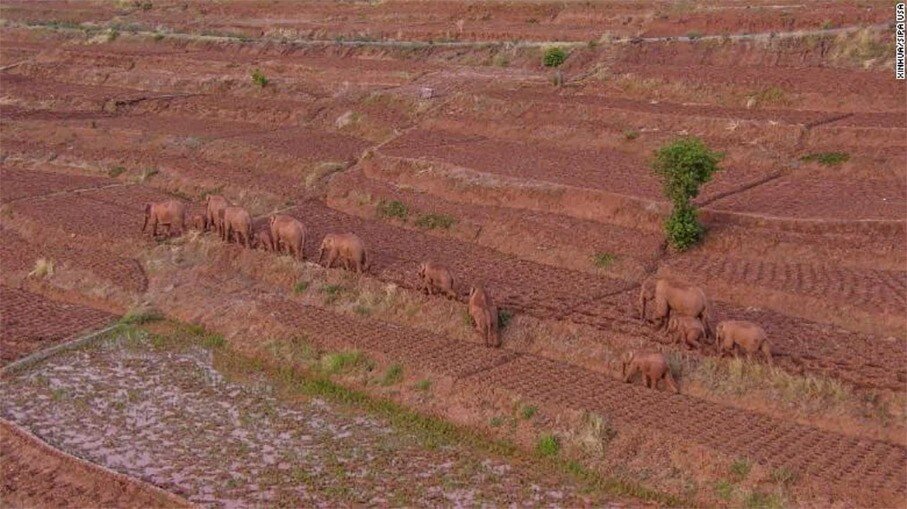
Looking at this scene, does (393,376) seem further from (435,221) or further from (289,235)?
(435,221)

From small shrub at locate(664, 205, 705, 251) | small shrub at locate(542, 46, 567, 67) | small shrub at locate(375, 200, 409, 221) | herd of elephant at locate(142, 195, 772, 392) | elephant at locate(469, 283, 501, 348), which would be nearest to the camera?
herd of elephant at locate(142, 195, 772, 392)

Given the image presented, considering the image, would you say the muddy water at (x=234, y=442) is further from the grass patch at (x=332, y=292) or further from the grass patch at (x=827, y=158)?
the grass patch at (x=827, y=158)

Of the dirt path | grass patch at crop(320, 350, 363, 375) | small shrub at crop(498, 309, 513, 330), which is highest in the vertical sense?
small shrub at crop(498, 309, 513, 330)

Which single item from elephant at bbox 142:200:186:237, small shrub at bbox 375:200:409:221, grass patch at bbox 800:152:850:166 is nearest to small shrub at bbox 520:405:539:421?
small shrub at bbox 375:200:409:221

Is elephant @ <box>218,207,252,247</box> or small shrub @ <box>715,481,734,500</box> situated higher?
elephant @ <box>218,207,252,247</box>

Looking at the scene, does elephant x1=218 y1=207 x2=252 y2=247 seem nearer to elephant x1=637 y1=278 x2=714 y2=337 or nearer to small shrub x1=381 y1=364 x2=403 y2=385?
small shrub x1=381 y1=364 x2=403 y2=385

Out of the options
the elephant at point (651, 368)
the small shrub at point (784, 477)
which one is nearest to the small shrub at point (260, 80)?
the elephant at point (651, 368)

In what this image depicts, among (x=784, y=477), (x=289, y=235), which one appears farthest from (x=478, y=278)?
(x=784, y=477)
